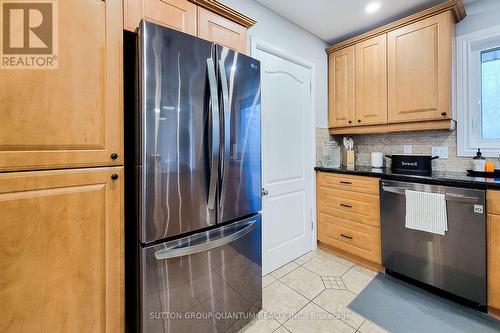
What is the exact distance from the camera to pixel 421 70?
6.93 feet

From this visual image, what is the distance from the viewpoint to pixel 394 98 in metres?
2.29

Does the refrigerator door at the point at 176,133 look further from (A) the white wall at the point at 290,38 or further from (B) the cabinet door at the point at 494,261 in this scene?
(B) the cabinet door at the point at 494,261

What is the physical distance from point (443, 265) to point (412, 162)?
3.22 ft

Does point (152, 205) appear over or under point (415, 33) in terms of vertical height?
under

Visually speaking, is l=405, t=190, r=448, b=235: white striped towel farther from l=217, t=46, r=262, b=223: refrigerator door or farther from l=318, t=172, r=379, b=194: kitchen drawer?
l=217, t=46, r=262, b=223: refrigerator door

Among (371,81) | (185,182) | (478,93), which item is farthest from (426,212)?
(185,182)

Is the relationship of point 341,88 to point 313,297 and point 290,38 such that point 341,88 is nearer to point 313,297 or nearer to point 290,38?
point 290,38

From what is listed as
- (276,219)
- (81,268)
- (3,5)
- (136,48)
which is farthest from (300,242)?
(3,5)

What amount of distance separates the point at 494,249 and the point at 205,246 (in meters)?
1.98

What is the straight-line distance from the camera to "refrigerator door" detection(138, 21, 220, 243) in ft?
3.40

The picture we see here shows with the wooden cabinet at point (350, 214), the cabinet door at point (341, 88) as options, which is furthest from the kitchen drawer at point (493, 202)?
the cabinet door at point (341, 88)

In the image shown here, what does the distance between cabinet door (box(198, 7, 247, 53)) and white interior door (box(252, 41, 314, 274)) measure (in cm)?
36

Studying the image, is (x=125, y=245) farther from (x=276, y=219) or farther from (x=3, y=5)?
(x=276, y=219)

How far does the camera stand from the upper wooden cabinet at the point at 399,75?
1987mm
